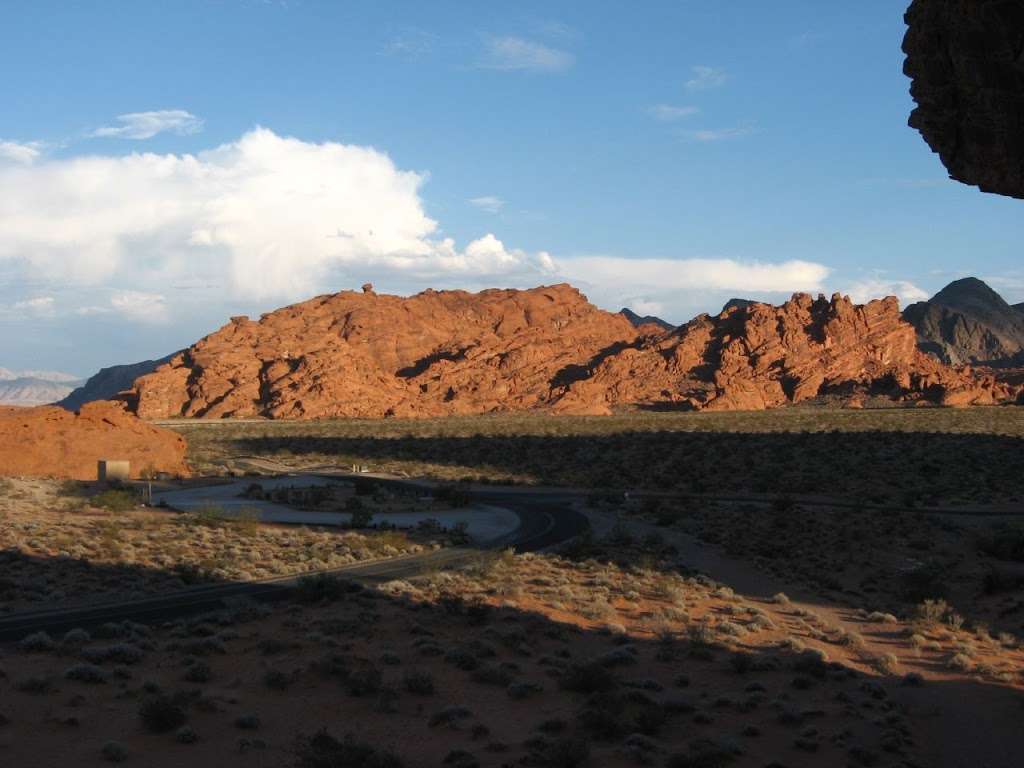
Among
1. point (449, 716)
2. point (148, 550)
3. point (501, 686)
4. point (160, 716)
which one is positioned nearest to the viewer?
point (160, 716)

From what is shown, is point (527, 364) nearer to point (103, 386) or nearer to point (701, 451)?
point (701, 451)

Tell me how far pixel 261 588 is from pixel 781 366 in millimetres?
105886

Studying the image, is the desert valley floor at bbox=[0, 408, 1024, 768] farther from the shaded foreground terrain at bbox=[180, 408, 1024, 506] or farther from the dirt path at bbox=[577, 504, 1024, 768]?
the shaded foreground terrain at bbox=[180, 408, 1024, 506]

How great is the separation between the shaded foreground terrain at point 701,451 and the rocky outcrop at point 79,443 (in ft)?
14.1

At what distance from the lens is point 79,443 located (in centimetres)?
4972

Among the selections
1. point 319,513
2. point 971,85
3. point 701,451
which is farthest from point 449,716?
point 701,451

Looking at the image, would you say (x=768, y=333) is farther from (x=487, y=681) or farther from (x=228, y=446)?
(x=487, y=681)

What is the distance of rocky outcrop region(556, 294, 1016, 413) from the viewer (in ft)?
356

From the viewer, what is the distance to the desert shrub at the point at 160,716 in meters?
11.0

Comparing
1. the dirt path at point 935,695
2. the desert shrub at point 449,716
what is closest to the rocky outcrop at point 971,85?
the dirt path at point 935,695

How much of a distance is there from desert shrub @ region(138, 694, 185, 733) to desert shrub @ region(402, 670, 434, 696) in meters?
3.27

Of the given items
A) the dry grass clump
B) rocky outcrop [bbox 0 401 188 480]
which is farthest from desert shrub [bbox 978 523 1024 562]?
rocky outcrop [bbox 0 401 188 480]

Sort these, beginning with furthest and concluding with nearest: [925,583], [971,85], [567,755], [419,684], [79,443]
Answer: [79,443]
[925,583]
[419,684]
[971,85]
[567,755]

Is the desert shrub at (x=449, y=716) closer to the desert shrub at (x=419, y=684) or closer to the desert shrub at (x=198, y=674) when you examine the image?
the desert shrub at (x=419, y=684)
